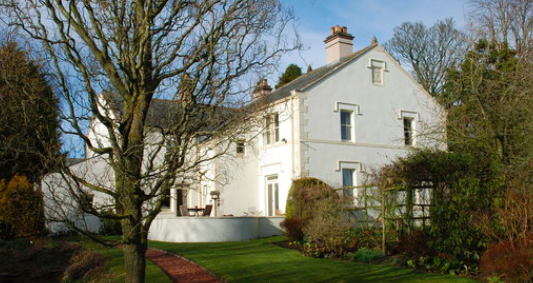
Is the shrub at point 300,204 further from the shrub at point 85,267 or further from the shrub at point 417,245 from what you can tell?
the shrub at point 85,267

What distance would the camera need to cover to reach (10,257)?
58.2 feet

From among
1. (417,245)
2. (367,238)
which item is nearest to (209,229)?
(367,238)

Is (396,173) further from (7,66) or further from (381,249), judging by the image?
(7,66)

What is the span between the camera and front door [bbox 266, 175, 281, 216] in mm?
24453

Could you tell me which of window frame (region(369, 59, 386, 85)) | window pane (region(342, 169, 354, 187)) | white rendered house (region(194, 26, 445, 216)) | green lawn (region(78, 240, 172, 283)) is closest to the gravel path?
green lawn (region(78, 240, 172, 283))

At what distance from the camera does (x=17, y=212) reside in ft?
68.6

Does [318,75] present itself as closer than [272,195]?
No

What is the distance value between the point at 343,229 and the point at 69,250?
968 cm

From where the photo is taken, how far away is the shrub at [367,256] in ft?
42.5

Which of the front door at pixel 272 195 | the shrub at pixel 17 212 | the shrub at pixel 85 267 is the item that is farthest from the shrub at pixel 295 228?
the shrub at pixel 17 212

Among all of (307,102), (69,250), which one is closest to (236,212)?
(307,102)

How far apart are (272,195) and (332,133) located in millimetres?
4209

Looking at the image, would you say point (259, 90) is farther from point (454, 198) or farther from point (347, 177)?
point (347, 177)

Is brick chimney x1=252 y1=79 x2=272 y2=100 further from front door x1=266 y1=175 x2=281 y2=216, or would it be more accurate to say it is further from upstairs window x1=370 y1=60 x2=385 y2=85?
upstairs window x1=370 y1=60 x2=385 y2=85
